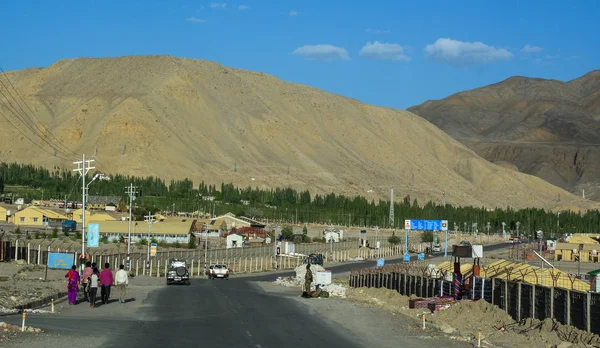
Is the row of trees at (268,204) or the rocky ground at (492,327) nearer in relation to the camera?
the rocky ground at (492,327)

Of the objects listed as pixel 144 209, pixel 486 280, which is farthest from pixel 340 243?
pixel 486 280

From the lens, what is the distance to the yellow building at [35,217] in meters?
122

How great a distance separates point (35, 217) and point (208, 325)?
99.7m

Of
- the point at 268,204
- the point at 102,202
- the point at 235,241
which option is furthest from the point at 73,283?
the point at 268,204

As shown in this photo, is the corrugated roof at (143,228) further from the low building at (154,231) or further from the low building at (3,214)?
the low building at (3,214)

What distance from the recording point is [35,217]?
123m

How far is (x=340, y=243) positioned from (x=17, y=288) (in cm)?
8002

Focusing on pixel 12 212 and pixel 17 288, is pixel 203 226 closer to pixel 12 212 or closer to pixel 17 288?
pixel 12 212

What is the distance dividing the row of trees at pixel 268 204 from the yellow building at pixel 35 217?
22.0 meters

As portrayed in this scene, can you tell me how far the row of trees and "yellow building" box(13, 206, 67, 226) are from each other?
72.0 ft

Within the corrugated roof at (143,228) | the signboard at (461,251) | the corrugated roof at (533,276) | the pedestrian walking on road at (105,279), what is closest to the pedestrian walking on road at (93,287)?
the pedestrian walking on road at (105,279)

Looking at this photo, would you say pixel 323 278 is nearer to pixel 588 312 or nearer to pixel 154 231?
pixel 588 312

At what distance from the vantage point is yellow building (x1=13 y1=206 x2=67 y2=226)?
121750mm

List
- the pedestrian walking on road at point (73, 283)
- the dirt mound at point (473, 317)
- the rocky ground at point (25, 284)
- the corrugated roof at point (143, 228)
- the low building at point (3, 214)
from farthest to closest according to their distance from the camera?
the low building at point (3, 214), the corrugated roof at point (143, 228), the pedestrian walking on road at point (73, 283), the rocky ground at point (25, 284), the dirt mound at point (473, 317)
